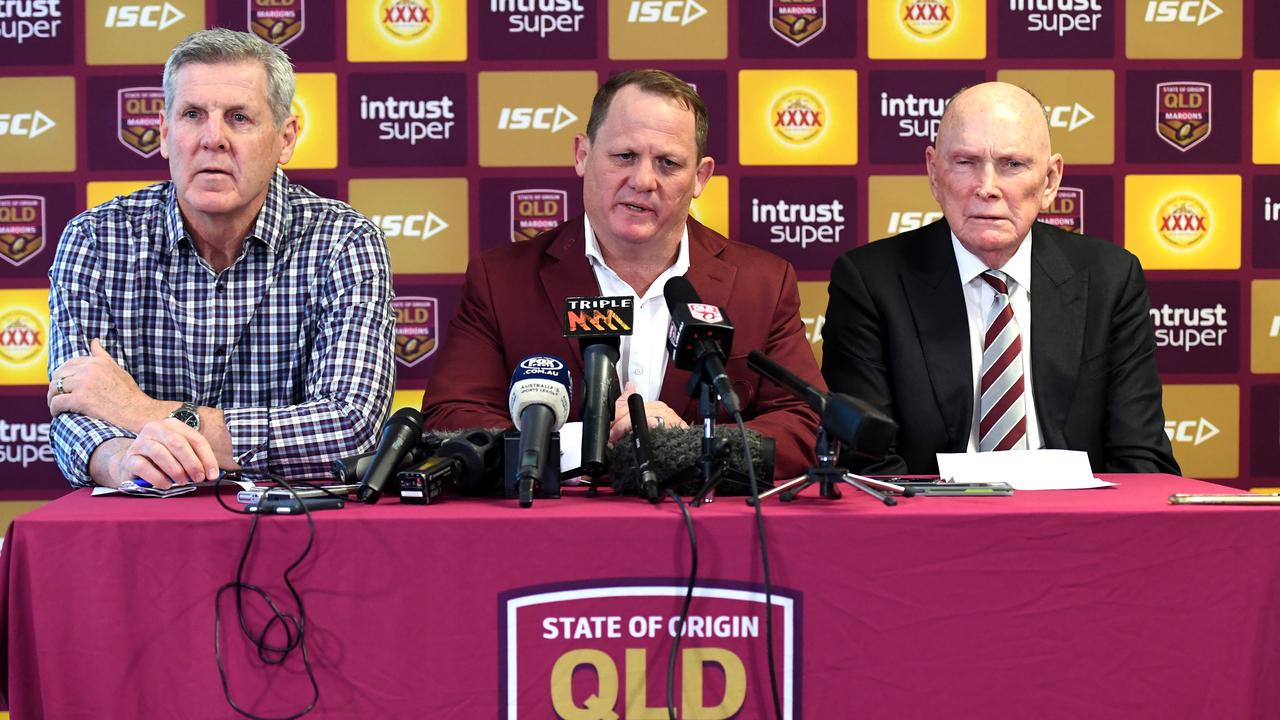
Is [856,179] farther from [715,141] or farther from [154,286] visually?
[154,286]

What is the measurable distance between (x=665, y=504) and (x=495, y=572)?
25 centimetres

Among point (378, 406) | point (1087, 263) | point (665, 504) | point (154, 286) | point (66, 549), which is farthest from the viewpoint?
point (1087, 263)

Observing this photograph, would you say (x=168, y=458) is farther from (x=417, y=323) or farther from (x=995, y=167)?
(x=995, y=167)

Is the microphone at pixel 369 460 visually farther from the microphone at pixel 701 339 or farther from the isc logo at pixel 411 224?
the isc logo at pixel 411 224

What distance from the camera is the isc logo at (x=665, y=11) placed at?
3223 mm

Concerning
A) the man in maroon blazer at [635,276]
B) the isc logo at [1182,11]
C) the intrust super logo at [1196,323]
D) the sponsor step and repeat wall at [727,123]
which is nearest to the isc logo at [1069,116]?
the sponsor step and repeat wall at [727,123]

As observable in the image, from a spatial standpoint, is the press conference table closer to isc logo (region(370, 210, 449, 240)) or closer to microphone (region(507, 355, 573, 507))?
microphone (region(507, 355, 573, 507))

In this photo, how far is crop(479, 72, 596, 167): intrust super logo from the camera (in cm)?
323

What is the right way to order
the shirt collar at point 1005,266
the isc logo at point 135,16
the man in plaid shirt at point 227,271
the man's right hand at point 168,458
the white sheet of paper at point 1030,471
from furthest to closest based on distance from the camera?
the isc logo at point 135,16 < the shirt collar at point 1005,266 < the man in plaid shirt at point 227,271 < the white sheet of paper at point 1030,471 < the man's right hand at point 168,458

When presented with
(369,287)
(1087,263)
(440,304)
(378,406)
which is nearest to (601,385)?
(378,406)

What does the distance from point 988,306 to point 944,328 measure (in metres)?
0.13

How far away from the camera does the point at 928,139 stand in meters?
3.26

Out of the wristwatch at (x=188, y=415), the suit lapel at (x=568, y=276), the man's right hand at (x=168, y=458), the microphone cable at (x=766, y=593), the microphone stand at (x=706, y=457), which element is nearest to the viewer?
the microphone cable at (x=766, y=593)

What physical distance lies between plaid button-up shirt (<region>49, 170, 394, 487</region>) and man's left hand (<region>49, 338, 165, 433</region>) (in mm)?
285
